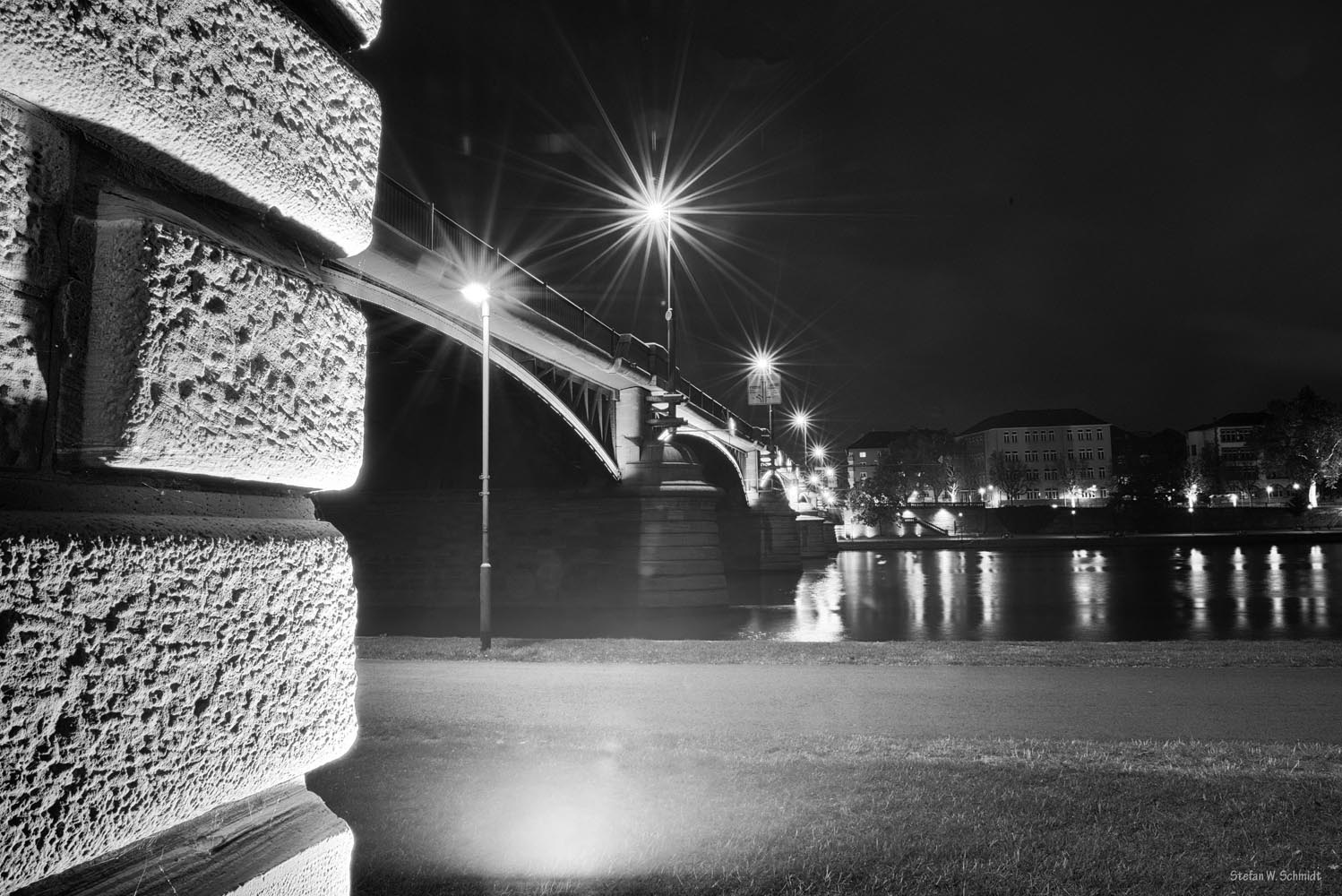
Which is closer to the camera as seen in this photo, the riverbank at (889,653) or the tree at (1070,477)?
the riverbank at (889,653)

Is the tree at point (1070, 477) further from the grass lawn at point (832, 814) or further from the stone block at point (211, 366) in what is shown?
the stone block at point (211, 366)

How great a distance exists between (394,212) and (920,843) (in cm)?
1384

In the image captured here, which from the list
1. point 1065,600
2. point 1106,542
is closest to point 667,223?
point 1065,600

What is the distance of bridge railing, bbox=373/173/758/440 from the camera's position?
1521cm

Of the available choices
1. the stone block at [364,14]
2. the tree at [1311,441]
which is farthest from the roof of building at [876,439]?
the stone block at [364,14]

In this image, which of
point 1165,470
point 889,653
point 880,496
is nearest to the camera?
point 889,653

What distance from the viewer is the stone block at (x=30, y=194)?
118cm

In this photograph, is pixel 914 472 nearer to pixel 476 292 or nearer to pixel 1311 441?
pixel 1311 441

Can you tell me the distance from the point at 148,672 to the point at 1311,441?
→ 116964mm

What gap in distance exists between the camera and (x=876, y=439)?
162m

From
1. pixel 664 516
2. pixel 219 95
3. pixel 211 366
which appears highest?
pixel 219 95

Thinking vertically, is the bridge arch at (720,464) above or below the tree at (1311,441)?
below

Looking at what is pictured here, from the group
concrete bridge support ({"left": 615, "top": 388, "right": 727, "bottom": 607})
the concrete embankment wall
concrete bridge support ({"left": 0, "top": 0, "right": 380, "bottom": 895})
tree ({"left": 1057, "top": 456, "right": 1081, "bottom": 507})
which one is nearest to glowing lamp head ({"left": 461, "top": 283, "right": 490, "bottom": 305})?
concrete bridge support ({"left": 615, "top": 388, "right": 727, "bottom": 607})

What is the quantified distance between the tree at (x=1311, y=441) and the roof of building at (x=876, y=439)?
64984 mm
